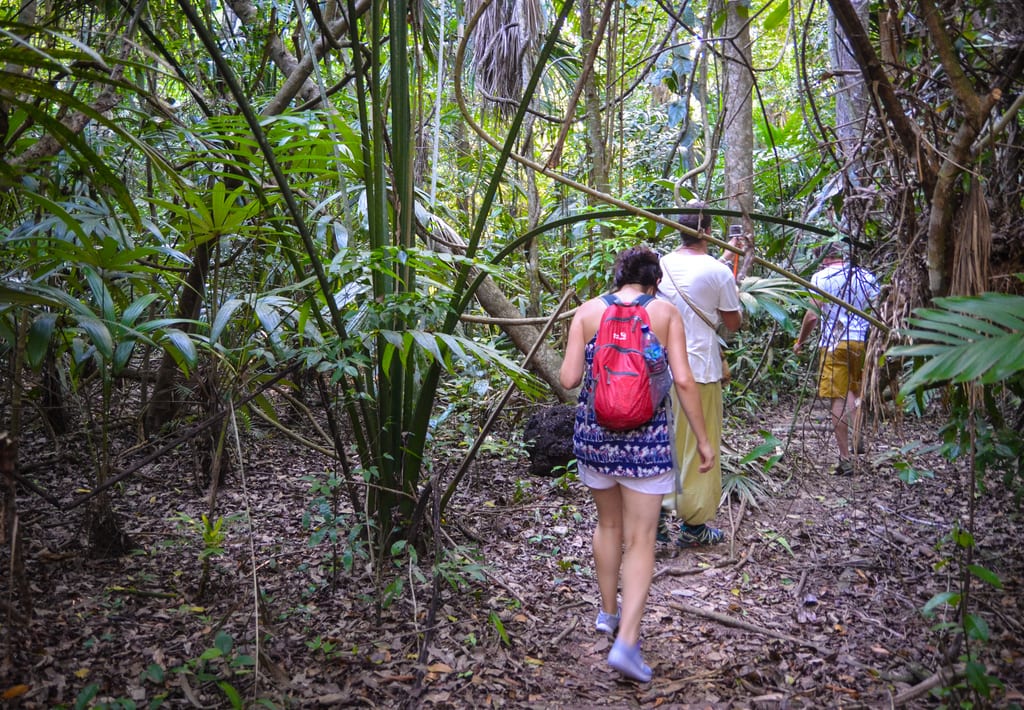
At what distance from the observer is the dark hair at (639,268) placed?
290 cm

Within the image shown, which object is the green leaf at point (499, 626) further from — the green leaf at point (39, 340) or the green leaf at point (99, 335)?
the green leaf at point (39, 340)

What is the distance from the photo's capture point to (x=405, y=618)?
9.62 ft

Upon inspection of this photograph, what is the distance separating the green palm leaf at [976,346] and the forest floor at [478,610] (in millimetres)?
915

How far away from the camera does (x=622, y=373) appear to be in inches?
106

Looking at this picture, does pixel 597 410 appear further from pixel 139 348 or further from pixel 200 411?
pixel 139 348

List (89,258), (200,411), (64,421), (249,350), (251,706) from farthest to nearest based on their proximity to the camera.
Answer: (64,421) < (200,411) < (249,350) < (89,258) < (251,706)

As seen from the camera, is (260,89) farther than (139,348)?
Yes

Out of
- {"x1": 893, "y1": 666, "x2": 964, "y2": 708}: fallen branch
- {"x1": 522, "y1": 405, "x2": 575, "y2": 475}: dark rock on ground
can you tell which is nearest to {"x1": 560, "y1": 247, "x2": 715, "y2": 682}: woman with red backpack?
{"x1": 893, "y1": 666, "x2": 964, "y2": 708}: fallen branch

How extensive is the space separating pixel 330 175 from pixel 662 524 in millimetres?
2443

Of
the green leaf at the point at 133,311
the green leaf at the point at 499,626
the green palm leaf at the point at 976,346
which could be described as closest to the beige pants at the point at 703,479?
the green leaf at the point at 499,626

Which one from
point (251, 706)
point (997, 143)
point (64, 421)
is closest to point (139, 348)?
point (64, 421)

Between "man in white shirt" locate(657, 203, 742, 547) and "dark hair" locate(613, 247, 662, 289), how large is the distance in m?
0.86

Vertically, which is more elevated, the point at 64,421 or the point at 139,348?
the point at 139,348

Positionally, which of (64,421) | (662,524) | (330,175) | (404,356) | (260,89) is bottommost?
(662,524)
